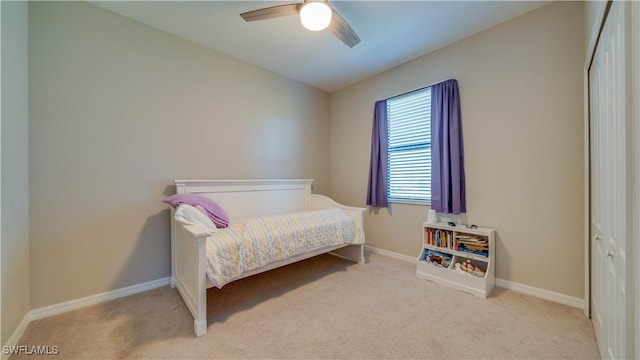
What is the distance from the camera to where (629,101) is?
867 millimetres

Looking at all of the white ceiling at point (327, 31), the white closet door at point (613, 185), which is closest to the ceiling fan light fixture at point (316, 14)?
the white ceiling at point (327, 31)

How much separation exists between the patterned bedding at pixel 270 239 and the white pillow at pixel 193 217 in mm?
161

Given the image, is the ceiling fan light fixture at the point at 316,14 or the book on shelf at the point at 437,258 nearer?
the ceiling fan light fixture at the point at 316,14

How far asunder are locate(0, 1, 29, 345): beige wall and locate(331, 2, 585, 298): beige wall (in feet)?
11.5

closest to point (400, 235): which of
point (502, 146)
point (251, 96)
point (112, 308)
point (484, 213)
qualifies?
point (484, 213)

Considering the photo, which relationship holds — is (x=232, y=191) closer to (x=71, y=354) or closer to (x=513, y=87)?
(x=71, y=354)

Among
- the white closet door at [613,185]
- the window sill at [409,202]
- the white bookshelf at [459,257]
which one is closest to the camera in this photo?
the white closet door at [613,185]

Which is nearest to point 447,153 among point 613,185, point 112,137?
point 613,185

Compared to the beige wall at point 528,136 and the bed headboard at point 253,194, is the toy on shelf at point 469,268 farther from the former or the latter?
the bed headboard at point 253,194

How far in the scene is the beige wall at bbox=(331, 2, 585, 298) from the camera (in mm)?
1909

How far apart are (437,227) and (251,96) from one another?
271 cm

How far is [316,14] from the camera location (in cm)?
168

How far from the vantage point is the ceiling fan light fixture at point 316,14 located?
5.37 feet

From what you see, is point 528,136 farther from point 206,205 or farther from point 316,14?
point 206,205
